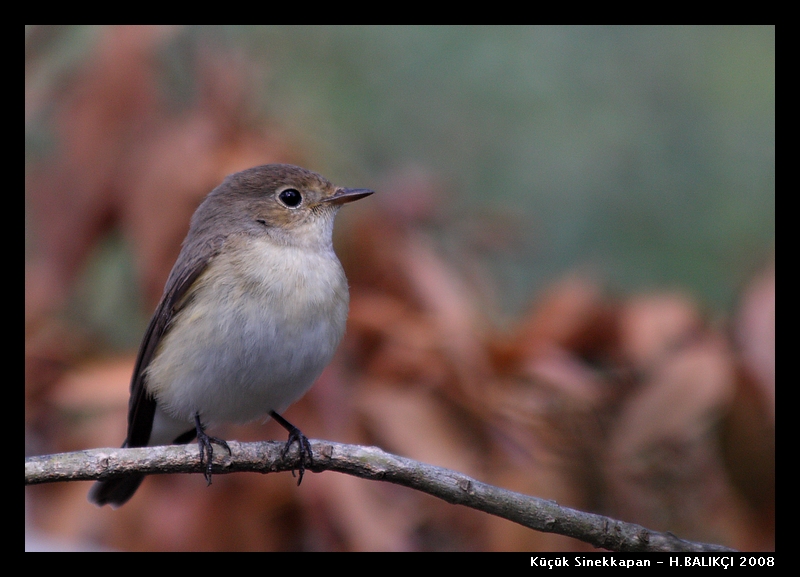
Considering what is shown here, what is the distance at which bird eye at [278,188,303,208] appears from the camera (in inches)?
160

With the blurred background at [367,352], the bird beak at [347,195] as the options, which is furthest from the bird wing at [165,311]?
the bird beak at [347,195]

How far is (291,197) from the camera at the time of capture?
4.07 m

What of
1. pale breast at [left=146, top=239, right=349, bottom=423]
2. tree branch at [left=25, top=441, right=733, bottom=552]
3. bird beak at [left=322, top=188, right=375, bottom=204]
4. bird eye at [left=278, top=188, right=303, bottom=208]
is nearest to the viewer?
tree branch at [left=25, top=441, right=733, bottom=552]

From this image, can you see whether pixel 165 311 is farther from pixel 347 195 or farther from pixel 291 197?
pixel 347 195

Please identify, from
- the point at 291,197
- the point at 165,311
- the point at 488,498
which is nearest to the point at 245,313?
the point at 165,311

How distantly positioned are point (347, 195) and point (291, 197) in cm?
30

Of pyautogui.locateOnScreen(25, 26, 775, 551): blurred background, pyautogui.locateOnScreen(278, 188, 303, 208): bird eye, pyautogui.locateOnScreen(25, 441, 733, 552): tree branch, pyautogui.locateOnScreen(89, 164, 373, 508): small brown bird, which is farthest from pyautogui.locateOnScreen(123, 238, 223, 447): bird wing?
pyautogui.locateOnScreen(25, 441, 733, 552): tree branch

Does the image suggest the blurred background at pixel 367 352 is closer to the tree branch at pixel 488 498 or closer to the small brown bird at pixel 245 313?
the small brown bird at pixel 245 313

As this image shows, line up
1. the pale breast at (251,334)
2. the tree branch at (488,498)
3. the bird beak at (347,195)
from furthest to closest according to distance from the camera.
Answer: the bird beak at (347,195), the pale breast at (251,334), the tree branch at (488,498)

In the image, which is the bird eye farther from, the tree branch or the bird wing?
the tree branch

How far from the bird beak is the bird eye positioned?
5.7 inches

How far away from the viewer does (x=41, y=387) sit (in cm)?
405

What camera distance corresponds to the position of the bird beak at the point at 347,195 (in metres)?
3.91

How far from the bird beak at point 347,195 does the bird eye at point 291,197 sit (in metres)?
0.15
